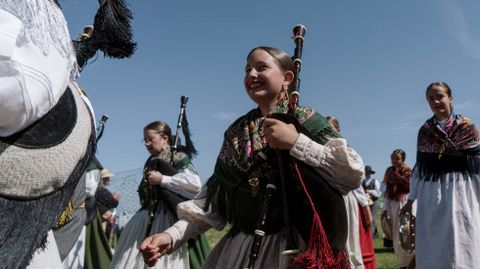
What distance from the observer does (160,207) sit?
220 inches

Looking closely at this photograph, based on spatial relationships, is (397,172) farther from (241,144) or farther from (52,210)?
(52,210)

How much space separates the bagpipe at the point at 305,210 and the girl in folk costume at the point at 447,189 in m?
2.92

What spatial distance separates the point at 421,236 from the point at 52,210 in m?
4.15

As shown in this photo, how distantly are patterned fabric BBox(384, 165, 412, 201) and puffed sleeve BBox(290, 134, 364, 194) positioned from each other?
746cm

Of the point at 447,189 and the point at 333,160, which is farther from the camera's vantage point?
the point at 447,189

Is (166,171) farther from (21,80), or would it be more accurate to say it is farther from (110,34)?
(21,80)

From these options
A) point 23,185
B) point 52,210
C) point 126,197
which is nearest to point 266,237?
point 52,210

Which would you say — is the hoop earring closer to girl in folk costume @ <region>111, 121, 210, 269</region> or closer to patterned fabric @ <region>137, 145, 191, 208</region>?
girl in folk costume @ <region>111, 121, 210, 269</region>

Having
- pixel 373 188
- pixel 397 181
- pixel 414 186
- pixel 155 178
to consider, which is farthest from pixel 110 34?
pixel 373 188

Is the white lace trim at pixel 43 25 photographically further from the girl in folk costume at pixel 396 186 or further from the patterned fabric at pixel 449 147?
the girl in folk costume at pixel 396 186

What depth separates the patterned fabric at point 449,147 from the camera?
4.84m

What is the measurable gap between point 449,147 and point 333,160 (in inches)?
126

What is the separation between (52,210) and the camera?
1719 mm

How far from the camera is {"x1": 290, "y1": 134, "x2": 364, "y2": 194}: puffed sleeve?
2.16 metres
